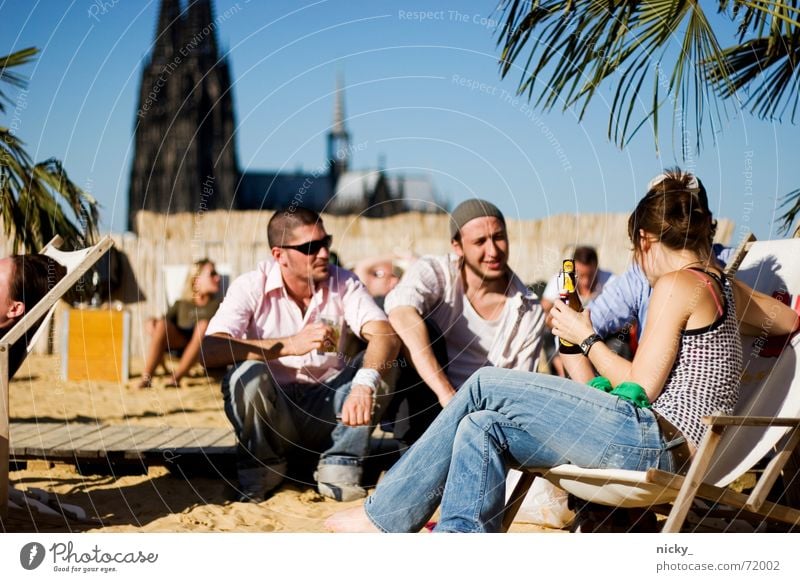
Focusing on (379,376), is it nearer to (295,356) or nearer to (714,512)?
(295,356)

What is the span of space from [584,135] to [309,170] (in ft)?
3.99

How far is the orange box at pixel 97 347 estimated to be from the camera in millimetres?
9430

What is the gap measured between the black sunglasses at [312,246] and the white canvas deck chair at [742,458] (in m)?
1.58

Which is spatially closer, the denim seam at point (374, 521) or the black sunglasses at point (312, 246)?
the denim seam at point (374, 521)

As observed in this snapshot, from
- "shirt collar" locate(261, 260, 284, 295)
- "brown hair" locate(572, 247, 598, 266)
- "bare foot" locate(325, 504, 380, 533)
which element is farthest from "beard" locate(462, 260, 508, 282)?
"brown hair" locate(572, 247, 598, 266)

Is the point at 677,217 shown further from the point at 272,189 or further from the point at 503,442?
the point at 272,189

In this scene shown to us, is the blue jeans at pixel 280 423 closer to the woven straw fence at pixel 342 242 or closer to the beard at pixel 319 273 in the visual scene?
the beard at pixel 319 273

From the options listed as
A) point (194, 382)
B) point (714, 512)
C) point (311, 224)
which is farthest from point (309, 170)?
point (194, 382)

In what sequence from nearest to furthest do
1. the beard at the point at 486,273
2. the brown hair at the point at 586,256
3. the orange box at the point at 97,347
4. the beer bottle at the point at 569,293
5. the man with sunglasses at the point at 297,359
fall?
the beer bottle at the point at 569,293, the man with sunglasses at the point at 297,359, the beard at the point at 486,273, the brown hair at the point at 586,256, the orange box at the point at 97,347

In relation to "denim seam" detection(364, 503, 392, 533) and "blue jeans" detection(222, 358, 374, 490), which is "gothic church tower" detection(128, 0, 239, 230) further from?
"denim seam" detection(364, 503, 392, 533)

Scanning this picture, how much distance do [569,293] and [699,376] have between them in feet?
1.89

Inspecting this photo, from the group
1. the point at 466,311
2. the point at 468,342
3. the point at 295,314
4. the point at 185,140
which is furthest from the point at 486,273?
the point at 185,140

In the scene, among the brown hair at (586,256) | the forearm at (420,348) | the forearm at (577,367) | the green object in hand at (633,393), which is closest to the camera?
the green object in hand at (633,393)

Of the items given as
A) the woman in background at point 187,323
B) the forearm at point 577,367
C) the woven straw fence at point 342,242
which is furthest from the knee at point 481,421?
the woven straw fence at point 342,242
